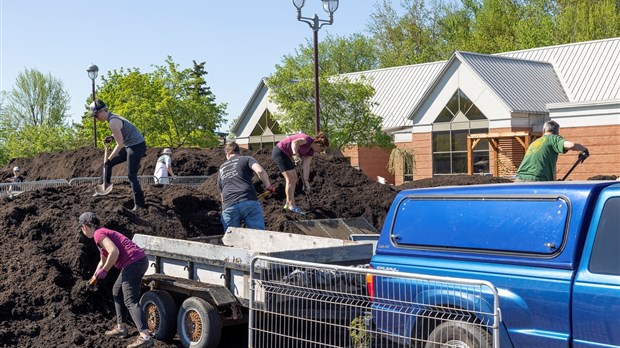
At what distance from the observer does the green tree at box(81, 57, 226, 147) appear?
44.8 meters

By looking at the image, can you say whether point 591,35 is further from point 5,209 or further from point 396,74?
point 5,209

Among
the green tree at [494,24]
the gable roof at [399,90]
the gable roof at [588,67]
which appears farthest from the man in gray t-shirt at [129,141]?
the green tree at [494,24]

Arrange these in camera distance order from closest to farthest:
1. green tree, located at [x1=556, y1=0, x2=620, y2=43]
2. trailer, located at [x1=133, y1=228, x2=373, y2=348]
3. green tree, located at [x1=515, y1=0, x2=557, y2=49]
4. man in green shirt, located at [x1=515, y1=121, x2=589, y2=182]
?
trailer, located at [x1=133, y1=228, x2=373, y2=348] → man in green shirt, located at [x1=515, y1=121, x2=589, y2=182] → green tree, located at [x1=556, y1=0, x2=620, y2=43] → green tree, located at [x1=515, y1=0, x2=557, y2=49]

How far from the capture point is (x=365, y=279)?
23.8 feet

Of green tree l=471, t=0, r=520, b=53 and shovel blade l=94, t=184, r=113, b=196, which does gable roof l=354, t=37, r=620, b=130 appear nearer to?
green tree l=471, t=0, r=520, b=53

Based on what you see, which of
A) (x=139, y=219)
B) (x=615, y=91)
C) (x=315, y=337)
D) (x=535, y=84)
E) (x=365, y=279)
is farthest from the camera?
(x=535, y=84)

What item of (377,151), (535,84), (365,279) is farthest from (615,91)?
(365,279)

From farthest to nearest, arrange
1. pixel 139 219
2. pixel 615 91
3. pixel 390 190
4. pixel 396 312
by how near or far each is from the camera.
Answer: pixel 615 91
pixel 390 190
pixel 139 219
pixel 396 312

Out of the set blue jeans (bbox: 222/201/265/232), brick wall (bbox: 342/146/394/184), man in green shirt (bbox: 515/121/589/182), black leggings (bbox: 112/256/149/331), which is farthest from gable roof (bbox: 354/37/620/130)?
black leggings (bbox: 112/256/149/331)

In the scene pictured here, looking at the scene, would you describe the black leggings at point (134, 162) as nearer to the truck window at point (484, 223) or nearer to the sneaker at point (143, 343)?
the sneaker at point (143, 343)

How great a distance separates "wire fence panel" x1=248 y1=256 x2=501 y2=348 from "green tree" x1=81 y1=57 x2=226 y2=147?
37225 mm

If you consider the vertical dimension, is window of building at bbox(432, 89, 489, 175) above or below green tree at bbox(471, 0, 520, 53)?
below

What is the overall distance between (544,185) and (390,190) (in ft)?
39.5

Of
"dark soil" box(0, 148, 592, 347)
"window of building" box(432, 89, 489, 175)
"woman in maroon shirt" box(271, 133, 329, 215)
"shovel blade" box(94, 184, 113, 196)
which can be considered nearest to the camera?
"dark soil" box(0, 148, 592, 347)
